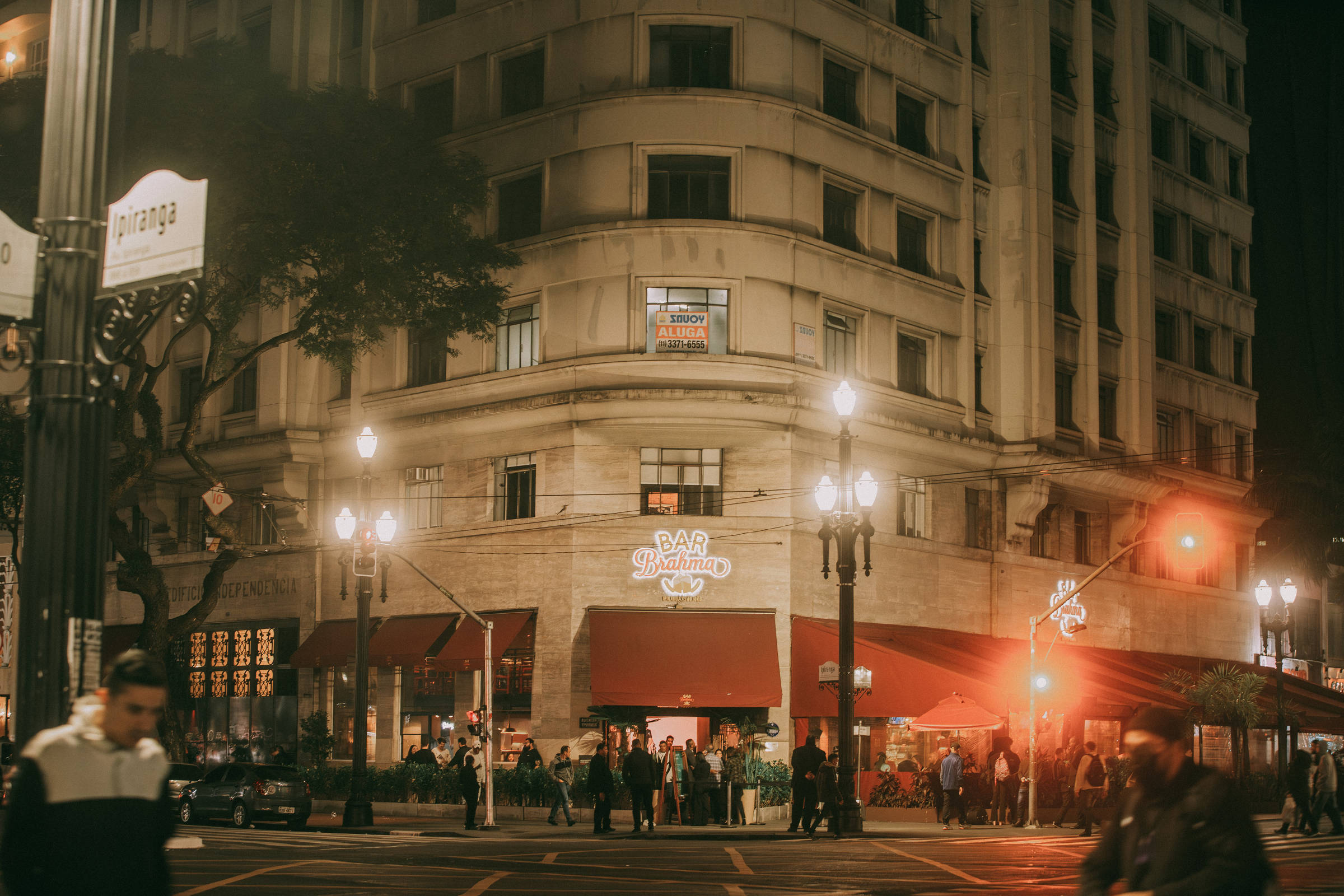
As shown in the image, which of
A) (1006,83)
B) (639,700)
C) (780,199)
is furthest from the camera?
(1006,83)

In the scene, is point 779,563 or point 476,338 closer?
point 779,563

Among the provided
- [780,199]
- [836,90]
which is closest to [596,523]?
[780,199]

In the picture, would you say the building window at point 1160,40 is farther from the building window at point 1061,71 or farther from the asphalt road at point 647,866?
the asphalt road at point 647,866

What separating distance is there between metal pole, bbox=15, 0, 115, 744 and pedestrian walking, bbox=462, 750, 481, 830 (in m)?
23.9

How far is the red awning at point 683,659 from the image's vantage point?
33438 mm

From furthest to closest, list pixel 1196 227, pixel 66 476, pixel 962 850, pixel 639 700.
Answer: pixel 1196 227
pixel 639 700
pixel 962 850
pixel 66 476

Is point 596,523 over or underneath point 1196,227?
underneath

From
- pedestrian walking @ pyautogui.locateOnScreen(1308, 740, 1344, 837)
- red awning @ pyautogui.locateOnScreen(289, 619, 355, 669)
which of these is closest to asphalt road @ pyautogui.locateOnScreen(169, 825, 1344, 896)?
pedestrian walking @ pyautogui.locateOnScreen(1308, 740, 1344, 837)

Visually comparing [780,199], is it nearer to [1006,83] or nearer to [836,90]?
[836,90]

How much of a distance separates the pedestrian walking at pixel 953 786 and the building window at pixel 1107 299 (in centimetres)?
1894

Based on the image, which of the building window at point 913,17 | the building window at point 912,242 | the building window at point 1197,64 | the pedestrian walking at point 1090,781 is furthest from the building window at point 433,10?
the building window at point 1197,64

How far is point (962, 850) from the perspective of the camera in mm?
24375

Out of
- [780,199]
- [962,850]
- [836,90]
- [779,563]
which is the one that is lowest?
[962,850]

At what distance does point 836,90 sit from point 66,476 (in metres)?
33.8
